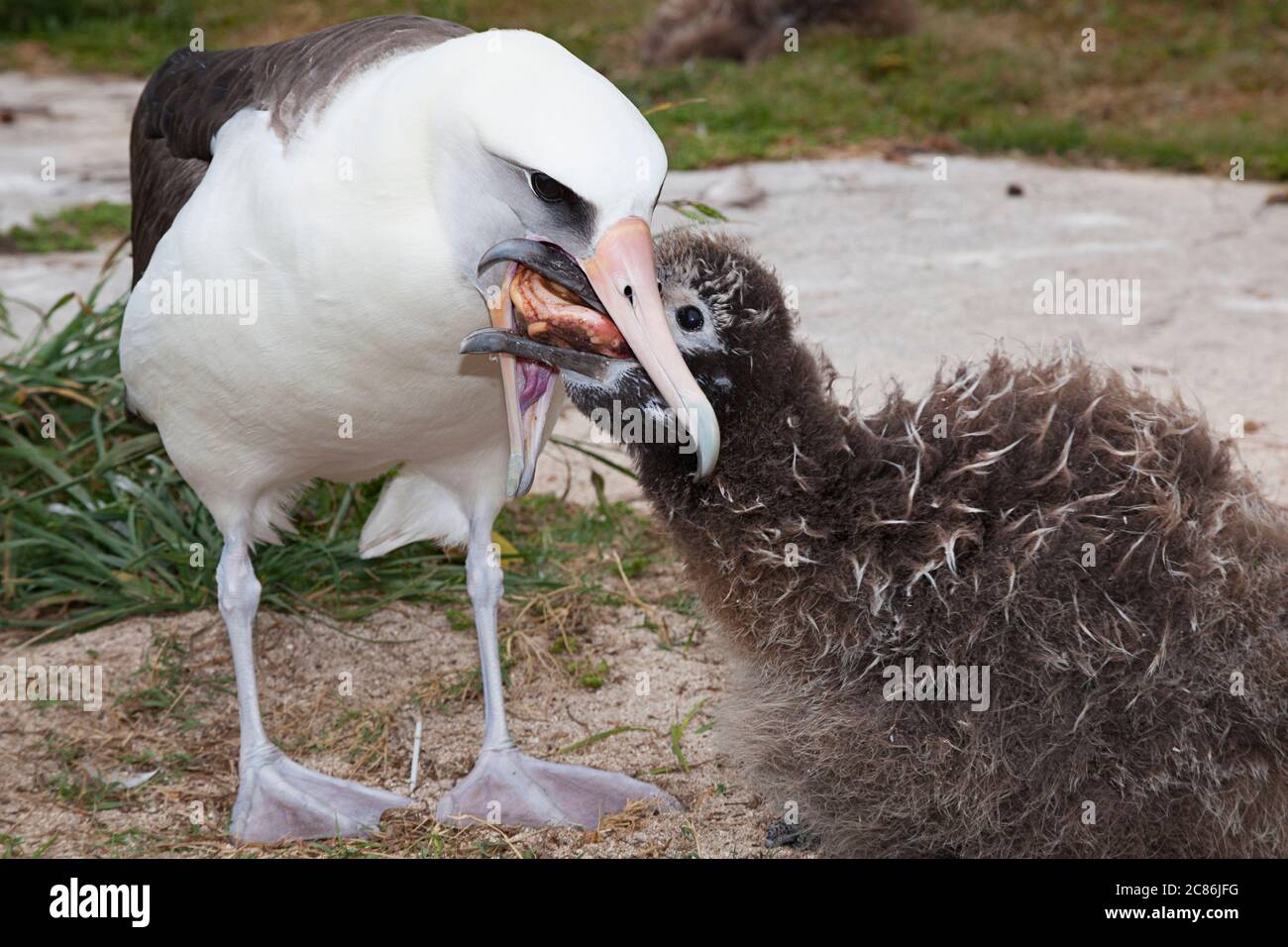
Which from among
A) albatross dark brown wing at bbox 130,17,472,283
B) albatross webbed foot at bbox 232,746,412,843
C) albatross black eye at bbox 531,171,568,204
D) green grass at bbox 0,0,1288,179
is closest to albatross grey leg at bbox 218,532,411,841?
albatross webbed foot at bbox 232,746,412,843

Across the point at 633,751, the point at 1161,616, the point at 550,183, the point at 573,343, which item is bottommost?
the point at 633,751

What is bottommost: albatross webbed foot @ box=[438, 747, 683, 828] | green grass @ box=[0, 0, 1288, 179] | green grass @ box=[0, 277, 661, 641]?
albatross webbed foot @ box=[438, 747, 683, 828]

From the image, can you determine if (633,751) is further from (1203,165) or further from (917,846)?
(1203,165)

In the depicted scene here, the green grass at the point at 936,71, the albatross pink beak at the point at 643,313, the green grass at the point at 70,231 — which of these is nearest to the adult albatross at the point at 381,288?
the albatross pink beak at the point at 643,313

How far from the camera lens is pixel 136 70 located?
40.3 ft

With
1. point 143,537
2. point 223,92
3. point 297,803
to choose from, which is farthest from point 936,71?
point 297,803

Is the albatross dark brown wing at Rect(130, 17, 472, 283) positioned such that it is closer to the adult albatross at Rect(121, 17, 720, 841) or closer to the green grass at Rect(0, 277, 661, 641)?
the adult albatross at Rect(121, 17, 720, 841)

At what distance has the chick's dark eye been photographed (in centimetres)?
278

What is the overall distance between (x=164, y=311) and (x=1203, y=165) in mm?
7099

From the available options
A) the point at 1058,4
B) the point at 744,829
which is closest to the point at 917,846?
the point at 744,829

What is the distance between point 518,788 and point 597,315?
1.28 m

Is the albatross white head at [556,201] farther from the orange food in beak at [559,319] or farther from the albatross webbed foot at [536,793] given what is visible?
Result: the albatross webbed foot at [536,793]

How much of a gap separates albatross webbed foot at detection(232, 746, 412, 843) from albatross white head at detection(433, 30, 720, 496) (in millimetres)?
1192

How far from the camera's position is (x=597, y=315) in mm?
2588
